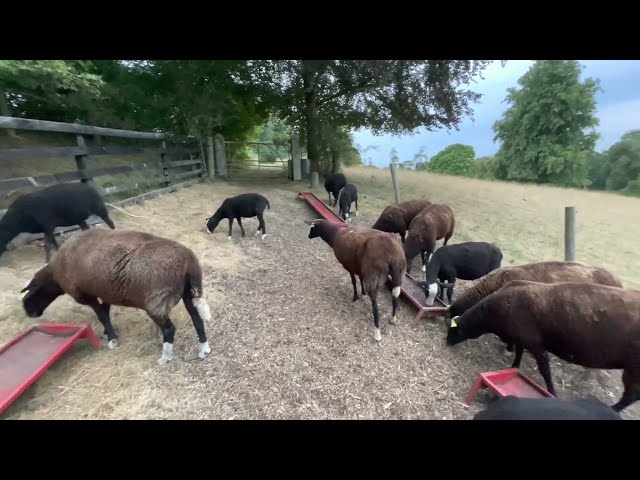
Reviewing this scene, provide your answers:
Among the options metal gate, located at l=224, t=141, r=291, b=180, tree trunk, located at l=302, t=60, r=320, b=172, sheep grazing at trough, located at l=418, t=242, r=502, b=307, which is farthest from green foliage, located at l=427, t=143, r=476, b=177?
sheep grazing at trough, located at l=418, t=242, r=502, b=307

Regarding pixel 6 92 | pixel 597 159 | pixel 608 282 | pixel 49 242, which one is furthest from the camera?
pixel 597 159

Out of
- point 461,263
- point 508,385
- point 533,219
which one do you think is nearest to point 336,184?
point 461,263

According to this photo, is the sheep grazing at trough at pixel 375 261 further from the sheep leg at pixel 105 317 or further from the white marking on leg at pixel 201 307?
the sheep leg at pixel 105 317

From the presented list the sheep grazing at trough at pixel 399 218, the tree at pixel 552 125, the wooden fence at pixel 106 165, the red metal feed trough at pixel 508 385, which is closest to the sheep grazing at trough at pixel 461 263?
the red metal feed trough at pixel 508 385

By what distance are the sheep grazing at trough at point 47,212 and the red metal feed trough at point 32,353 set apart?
247cm

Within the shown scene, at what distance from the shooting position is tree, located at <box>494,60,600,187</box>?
2773 cm

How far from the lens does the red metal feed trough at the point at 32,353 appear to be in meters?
3.00

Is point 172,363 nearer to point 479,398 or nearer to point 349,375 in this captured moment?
point 349,375

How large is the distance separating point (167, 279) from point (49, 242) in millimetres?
3801

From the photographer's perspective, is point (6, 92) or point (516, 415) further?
point (6, 92)

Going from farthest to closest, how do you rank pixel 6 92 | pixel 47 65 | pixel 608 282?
pixel 6 92 < pixel 47 65 < pixel 608 282

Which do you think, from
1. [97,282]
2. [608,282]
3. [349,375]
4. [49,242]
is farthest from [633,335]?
[49,242]

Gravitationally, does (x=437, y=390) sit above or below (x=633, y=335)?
below

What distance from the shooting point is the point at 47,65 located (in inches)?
264
